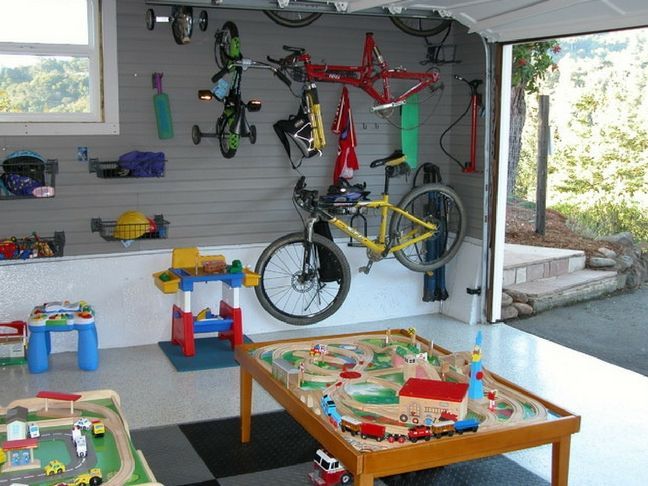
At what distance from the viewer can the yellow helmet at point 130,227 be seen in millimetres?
5988

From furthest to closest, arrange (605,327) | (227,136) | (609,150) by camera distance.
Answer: (609,150) → (605,327) → (227,136)

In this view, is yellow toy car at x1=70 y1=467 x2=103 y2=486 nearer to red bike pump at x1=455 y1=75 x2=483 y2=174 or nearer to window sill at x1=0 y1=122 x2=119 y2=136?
window sill at x1=0 y1=122 x2=119 y2=136

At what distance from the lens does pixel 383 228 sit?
6.66 metres

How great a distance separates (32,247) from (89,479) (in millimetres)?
3377

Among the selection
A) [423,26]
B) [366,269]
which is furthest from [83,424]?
[423,26]

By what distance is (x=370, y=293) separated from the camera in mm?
7086

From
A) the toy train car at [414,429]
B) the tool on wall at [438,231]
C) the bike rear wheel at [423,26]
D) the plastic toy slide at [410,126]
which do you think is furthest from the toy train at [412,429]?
the bike rear wheel at [423,26]

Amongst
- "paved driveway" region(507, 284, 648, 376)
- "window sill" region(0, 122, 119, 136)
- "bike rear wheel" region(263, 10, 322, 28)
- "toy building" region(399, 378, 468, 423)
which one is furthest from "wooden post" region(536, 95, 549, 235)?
"toy building" region(399, 378, 468, 423)

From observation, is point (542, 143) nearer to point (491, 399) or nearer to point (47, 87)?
point (47, 87)

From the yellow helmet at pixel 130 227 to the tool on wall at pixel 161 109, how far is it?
652mm

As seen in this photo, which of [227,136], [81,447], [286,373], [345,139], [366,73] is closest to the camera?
[81,447]

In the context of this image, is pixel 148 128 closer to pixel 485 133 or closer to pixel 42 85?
pixel 42 85

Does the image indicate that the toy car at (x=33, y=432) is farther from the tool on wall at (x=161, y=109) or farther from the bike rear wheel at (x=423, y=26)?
the bike rear wheel at (x=423, y=26)

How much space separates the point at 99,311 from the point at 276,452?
2.32 metres
